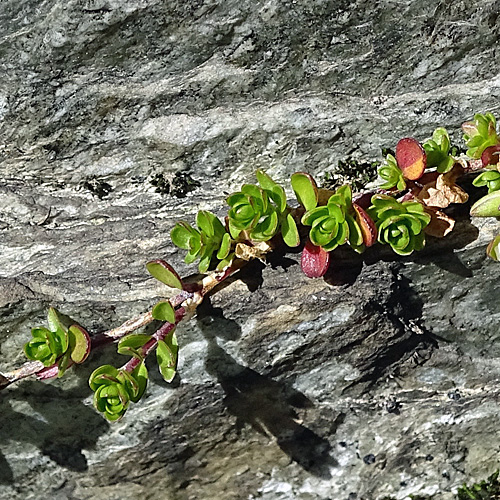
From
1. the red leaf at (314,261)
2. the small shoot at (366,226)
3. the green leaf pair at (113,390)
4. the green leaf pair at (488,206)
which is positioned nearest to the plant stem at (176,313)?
the green leaf pair at (113,390)

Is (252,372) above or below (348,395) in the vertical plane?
above

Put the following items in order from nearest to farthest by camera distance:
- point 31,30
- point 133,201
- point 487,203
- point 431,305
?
point 487,203, point 431,305, point 31,30, point 133,201

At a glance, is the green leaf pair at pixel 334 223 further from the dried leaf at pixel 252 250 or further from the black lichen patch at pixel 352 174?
the black lichen patch at pixel 352 174

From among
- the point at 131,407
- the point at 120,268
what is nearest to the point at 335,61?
the point at 120,268

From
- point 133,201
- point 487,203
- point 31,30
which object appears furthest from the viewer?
point 133,201

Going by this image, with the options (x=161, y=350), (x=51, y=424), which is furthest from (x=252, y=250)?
(x=51, y=424)

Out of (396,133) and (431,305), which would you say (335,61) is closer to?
(396,133)

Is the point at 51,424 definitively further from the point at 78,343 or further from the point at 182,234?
the point at 182,234
